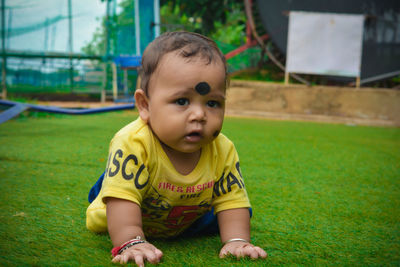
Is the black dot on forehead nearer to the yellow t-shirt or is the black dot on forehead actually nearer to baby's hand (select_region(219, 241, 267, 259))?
the yellow t-shirt

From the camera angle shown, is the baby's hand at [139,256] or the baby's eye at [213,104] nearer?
the baby's hand at [139,256]

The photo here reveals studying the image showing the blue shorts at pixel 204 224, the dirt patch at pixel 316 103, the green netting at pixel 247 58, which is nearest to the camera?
the blue shorts at pixel 204 224

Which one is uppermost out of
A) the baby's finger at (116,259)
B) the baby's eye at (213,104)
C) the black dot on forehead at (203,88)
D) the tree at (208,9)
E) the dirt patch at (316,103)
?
the tree at (208,9)

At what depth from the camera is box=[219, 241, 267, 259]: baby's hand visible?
1046 millimetres

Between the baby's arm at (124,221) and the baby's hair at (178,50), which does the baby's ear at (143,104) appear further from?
the baby's arm at (124,221)

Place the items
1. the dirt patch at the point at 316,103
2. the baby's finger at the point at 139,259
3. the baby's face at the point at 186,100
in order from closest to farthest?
the baby's finger at the point at 139,259 < the baby's face at the point at 186,100 < the dirt patch at the point at 316,103

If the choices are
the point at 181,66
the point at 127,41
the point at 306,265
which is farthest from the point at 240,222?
the point at 127,41

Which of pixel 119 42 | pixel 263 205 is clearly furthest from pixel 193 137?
pixel 119 42

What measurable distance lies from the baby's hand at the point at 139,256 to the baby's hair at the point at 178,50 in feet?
1.46

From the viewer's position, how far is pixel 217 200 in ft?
4.10

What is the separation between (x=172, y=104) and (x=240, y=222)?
0.44 m

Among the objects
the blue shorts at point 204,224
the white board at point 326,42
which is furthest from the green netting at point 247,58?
the blue shorts at point 204,224

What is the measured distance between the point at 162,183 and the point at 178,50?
0.38m

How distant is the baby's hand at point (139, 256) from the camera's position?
3.11 ft
